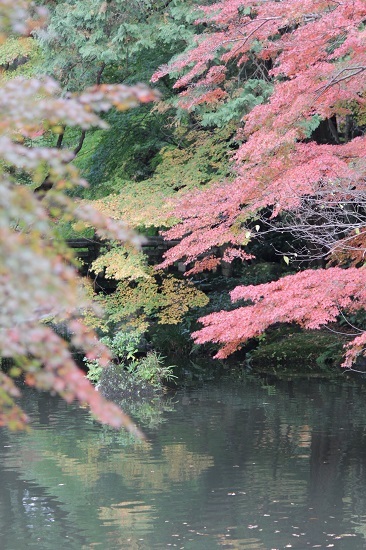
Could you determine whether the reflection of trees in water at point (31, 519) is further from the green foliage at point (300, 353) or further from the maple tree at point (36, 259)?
the green foliage at point (300, 353)

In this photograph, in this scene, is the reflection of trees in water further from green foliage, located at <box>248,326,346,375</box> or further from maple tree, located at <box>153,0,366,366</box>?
green foliage, located at <box>248,326,346,375</box>

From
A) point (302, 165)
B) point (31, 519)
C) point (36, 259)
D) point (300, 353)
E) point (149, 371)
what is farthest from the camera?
point (300, 353)

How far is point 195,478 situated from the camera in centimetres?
941

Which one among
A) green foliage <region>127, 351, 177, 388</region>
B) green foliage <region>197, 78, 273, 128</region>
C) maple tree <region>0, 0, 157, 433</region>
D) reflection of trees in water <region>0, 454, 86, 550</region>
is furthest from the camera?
green foliage <region>127, 351, 177, 388</region>

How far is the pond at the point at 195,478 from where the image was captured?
7.64 meters

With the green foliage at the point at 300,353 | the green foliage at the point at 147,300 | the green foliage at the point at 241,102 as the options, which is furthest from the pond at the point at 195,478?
the green foliage at the point at 241,102

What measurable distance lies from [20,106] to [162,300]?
13944 millimetres

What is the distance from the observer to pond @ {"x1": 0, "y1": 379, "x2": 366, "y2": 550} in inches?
301

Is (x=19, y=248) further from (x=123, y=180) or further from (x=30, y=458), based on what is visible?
(x=123, y=180)

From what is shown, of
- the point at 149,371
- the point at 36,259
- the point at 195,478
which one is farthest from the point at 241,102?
the point at 36,259

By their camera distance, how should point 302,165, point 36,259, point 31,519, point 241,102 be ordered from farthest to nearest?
point 241,102 → point 302,165 → point 31,519 → point 36,259

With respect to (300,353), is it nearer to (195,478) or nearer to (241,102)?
(241,102)

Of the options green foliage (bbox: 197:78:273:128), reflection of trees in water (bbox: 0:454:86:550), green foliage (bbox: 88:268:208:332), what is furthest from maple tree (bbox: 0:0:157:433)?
green foliage (bbox: 88:268:208:332)

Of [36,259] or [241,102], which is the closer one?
[36,259]
